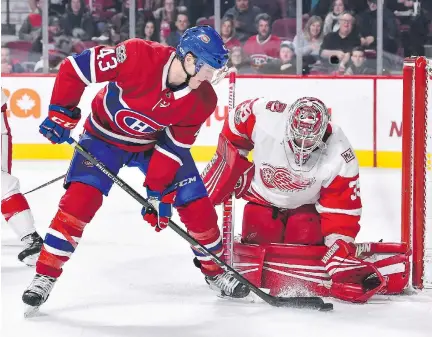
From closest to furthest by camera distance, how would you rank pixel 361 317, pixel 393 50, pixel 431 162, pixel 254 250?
pixel 361 317 < pixel 254 250 < pixel 431 162 < pixel 393 50

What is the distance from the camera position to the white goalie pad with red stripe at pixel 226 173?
3680 mm

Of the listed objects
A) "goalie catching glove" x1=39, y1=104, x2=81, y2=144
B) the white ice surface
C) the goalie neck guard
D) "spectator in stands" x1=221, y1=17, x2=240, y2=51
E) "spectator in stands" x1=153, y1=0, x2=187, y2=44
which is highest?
"spectator in stands" x1=153, y1=0, x2=187, y2=44

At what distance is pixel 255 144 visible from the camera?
369 centimetres

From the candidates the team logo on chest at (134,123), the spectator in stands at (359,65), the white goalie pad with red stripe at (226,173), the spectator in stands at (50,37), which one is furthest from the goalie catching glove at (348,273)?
the spectator in stands at (50,37)

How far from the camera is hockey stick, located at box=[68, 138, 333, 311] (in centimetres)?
321

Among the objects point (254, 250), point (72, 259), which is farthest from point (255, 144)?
point (72, 259)

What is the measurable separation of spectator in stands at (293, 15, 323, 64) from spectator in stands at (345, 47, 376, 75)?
0.26 m

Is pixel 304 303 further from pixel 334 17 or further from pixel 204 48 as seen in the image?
pixel 334 17

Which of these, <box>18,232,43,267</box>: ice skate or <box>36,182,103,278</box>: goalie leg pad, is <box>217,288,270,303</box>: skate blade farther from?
<box>18,232,43,267</box>: ice skate

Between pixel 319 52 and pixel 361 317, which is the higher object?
pixel 319 52

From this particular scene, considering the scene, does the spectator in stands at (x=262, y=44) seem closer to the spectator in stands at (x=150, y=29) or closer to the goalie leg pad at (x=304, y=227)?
the spectator in stands at (x=150, y=29)

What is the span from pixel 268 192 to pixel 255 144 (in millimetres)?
190

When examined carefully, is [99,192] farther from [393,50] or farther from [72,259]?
[393,50]

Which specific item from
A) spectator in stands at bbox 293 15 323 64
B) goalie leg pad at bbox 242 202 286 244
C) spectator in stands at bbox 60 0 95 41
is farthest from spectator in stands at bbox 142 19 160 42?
goalie leg pad at bbox 242 202 286 244
